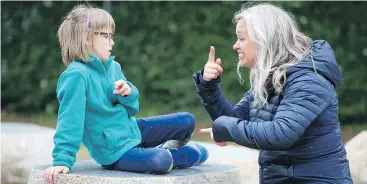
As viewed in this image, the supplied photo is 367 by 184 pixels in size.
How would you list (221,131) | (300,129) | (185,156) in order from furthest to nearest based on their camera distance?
(185,156)
(221,131)
(300,129)

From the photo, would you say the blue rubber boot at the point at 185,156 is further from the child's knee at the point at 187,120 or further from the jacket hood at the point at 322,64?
the jacket hood at the point at 322,64

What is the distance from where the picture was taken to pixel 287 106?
3016 mm

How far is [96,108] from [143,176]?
41cm

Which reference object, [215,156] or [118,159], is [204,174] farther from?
[215,156]

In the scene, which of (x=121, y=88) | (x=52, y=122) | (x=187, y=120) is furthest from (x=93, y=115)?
(x=52, y=122)

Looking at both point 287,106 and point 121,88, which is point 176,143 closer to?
point 121,88

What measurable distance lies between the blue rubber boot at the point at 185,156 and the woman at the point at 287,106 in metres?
0.61

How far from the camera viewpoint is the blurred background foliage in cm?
1165

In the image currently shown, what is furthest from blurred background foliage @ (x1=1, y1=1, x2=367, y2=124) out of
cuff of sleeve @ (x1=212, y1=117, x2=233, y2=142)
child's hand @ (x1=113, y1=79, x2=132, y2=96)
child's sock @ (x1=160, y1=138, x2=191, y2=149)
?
cuff of sleeve @ (x1=212, y1=117, x2=233, y2=142)

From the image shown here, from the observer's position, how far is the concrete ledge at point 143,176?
3523 millimetres

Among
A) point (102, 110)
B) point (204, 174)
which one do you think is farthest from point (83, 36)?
point (204, 174)

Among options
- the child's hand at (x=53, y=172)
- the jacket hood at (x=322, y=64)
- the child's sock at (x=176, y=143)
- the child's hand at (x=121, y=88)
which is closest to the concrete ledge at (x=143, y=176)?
the child's hand at (x=53, y=172)

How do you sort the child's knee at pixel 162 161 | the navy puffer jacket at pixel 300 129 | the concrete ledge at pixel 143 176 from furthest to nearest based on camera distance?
1. the child's knee at pixel 162 161
2. the concrete ledge at pixel 143 176
3. the navy puffer jacket at pixel 300 129

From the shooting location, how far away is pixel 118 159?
372 centimetres
